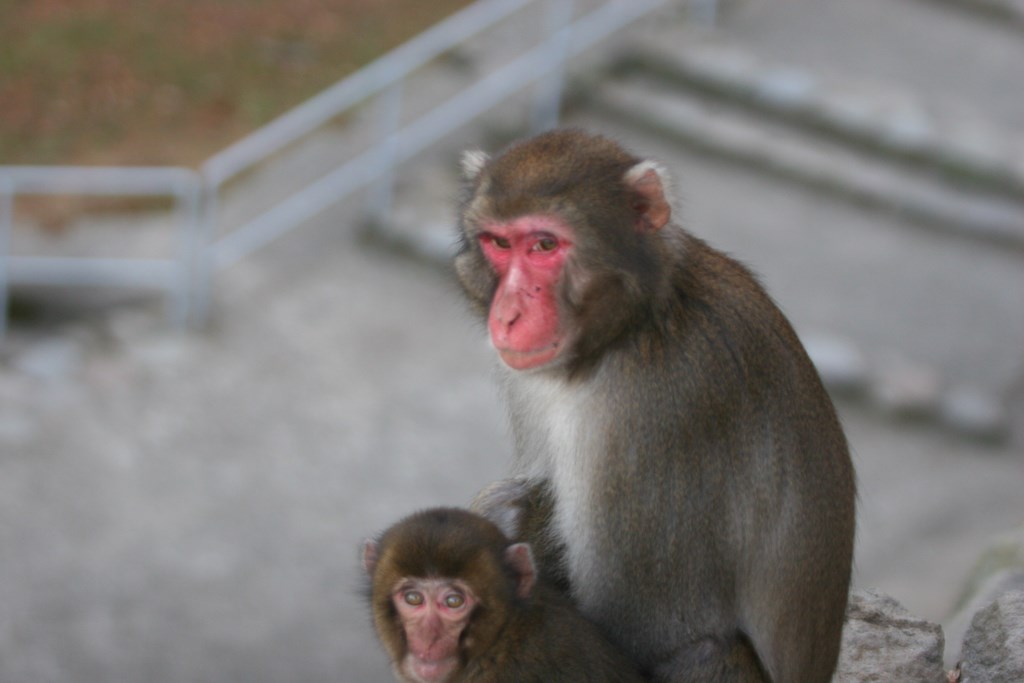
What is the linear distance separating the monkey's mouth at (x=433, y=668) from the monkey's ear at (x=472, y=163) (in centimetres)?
127

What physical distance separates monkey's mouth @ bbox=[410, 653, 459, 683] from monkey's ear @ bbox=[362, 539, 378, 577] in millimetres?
270

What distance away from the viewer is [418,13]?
14.4 meters

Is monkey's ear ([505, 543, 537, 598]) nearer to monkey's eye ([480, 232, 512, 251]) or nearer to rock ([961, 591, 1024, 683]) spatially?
monkey's eye ([480, 232, 512, 251])

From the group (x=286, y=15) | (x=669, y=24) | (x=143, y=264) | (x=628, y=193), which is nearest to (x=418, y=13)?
(x=286, y=15)

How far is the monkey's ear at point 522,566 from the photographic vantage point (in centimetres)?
377

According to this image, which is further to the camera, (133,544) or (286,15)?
(286,15)

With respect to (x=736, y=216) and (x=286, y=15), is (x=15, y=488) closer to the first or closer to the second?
(x=736, y=216)

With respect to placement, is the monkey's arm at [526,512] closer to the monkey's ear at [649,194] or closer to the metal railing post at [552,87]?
the monkey's ear at [649,194]

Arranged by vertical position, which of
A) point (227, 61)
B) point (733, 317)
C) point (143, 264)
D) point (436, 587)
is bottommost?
point (436, 587)

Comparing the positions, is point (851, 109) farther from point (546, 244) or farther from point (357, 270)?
point (546, 244)

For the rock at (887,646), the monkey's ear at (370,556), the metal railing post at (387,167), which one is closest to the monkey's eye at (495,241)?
the monkey's ear at (370,556)

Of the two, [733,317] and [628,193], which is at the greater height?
[628,193]

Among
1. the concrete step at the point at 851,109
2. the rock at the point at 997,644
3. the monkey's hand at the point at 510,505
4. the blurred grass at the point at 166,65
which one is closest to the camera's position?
the monkey's hand at the point at 510,505

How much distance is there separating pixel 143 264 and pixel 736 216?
4.21 meters
